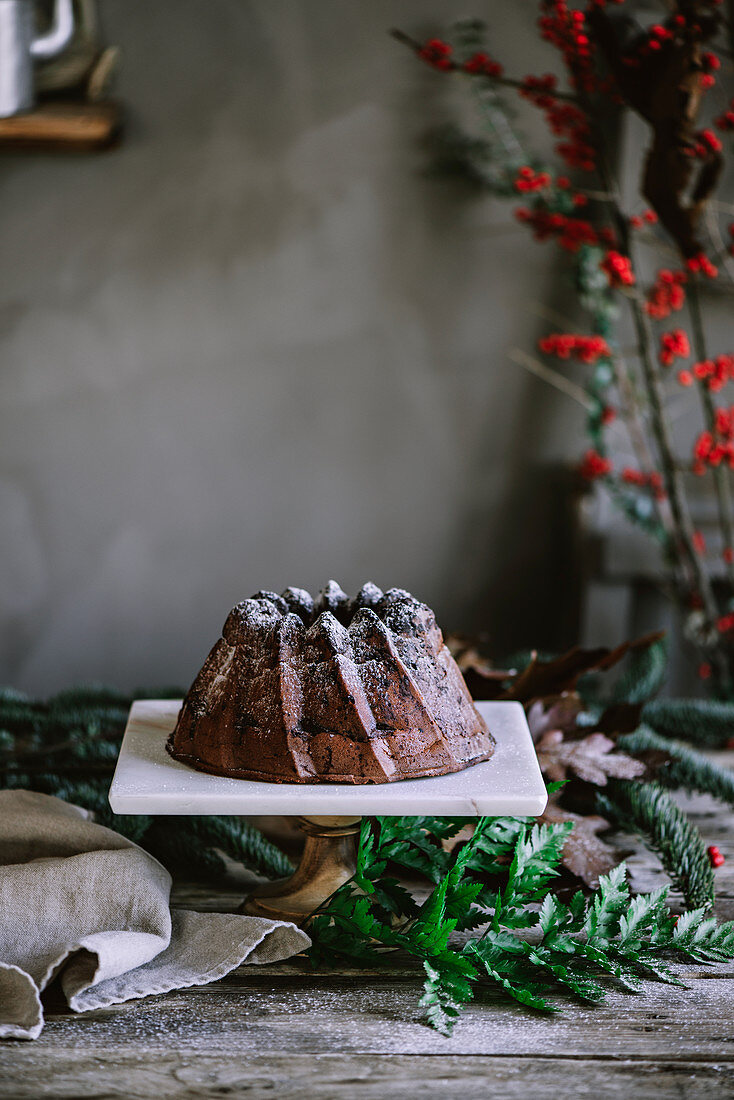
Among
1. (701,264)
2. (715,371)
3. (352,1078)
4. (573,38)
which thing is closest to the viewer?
(352,1078)

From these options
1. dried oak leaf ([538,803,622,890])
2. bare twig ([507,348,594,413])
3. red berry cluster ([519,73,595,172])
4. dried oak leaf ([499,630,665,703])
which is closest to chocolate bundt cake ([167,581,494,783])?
dried oak leaf ([538,803,622,890])

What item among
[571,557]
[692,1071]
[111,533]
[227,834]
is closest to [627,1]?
[571,557]

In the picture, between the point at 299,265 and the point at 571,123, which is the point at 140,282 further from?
the point at 571,123

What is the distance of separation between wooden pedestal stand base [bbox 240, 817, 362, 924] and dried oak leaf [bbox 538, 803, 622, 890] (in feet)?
0.56

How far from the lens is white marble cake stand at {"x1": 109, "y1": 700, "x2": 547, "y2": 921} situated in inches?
29.1

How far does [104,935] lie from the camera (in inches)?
28.5

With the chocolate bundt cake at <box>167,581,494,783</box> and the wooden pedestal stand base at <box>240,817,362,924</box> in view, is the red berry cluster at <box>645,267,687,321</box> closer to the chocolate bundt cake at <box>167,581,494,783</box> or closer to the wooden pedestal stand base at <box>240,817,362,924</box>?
the chocolate bundt cake at <box>167,581,494,783</box>

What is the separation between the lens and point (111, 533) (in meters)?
2.21

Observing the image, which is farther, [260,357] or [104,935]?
[260,357]

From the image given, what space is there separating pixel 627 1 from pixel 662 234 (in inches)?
17.2

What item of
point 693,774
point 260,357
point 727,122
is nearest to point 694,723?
point 693,774

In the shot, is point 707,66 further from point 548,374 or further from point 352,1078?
point 352,1078

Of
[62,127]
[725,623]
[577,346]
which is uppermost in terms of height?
[62,127]

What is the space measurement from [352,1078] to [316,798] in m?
0.18
